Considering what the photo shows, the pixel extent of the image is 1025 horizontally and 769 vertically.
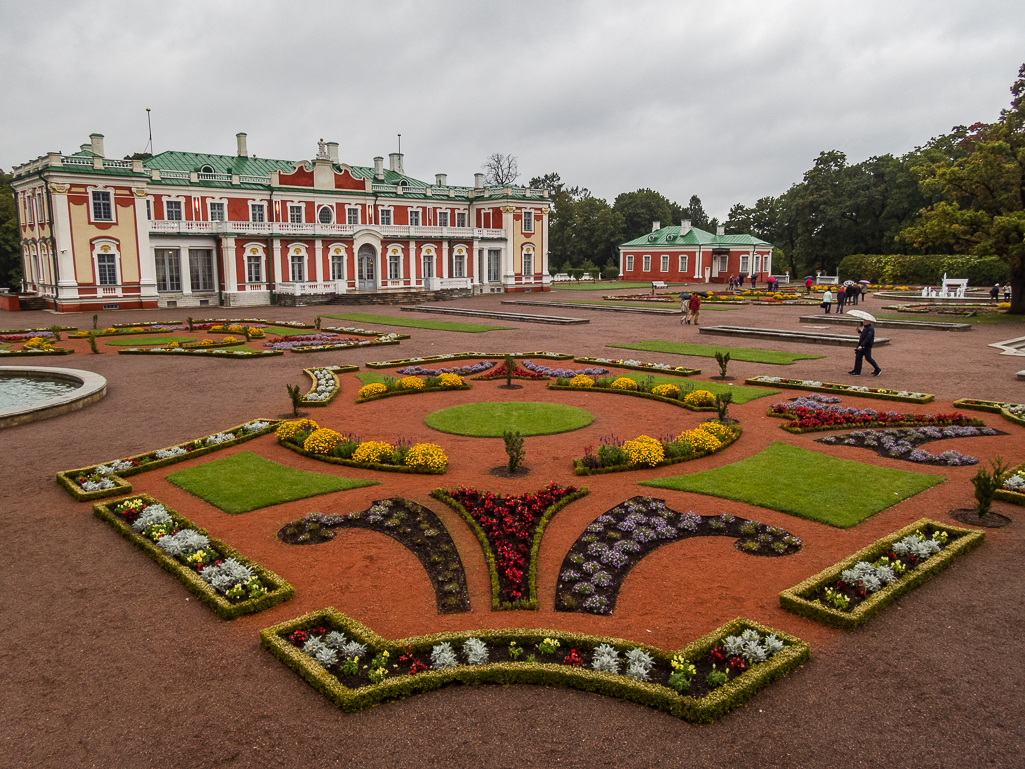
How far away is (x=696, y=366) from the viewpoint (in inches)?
879

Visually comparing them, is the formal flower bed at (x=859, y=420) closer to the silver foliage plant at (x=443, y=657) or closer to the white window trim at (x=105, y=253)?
the silver foliage plant at (x=443, y=657)

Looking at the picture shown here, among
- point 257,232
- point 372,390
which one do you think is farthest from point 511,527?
point 257,232

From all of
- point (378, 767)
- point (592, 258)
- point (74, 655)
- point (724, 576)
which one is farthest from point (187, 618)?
point (592, 258)

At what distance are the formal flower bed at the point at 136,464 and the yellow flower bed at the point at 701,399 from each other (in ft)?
32.1

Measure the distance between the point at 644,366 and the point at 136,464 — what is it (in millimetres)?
14698

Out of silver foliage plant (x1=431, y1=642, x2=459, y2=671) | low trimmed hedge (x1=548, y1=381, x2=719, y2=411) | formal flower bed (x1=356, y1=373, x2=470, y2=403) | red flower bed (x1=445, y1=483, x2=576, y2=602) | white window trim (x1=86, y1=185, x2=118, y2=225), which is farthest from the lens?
white window trim (x1=86, y1=185, x2=118, y2=225)

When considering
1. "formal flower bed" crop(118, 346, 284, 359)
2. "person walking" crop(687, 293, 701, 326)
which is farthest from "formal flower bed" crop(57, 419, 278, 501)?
"person walking" crop(687, 293, 701, 326)

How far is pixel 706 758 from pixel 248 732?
3680 mm

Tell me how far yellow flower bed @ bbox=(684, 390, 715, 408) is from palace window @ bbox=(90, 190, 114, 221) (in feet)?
134

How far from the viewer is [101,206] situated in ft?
138

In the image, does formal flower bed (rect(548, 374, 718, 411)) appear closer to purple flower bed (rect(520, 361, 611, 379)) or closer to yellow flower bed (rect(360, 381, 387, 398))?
purple flower bed (rect(520, 361, 611, 379))

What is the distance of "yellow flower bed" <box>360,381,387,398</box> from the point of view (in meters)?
17.7

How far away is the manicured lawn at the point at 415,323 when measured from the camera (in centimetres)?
3352

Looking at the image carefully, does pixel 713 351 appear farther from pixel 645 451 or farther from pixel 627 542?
pixel 627 542
